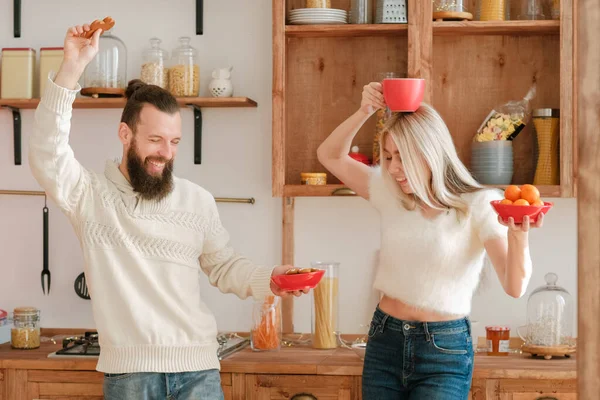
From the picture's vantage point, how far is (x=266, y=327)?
291 centimetres

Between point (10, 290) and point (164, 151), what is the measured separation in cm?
140

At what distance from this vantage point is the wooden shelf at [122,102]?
3.07 m

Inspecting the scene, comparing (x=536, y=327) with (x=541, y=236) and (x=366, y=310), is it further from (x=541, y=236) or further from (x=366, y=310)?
(x=366, y=310)

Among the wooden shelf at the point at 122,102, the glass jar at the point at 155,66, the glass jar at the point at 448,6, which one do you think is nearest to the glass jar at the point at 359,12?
the glass jar at the point at 448,6

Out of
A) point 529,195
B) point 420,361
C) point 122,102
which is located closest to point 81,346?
point 122,102

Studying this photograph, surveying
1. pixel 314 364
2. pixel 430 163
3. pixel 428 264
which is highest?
pixel 430 163

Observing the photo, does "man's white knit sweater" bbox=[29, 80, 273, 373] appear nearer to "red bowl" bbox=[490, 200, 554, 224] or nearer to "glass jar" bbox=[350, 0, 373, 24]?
"red bowl" bbox=[490, 200, 554, 224]

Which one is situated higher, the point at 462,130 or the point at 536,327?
the point at 462,130

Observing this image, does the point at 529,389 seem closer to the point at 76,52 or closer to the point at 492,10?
the point at 492,10

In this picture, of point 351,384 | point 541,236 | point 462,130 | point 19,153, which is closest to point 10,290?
point 19,153

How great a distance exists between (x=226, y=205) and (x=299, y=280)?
105cm

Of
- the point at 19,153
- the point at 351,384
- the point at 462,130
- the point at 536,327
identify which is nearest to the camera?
the point at 351,384

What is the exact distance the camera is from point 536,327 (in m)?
2.89

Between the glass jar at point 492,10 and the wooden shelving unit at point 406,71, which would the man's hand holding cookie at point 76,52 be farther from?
the glass jar at point 492,10
